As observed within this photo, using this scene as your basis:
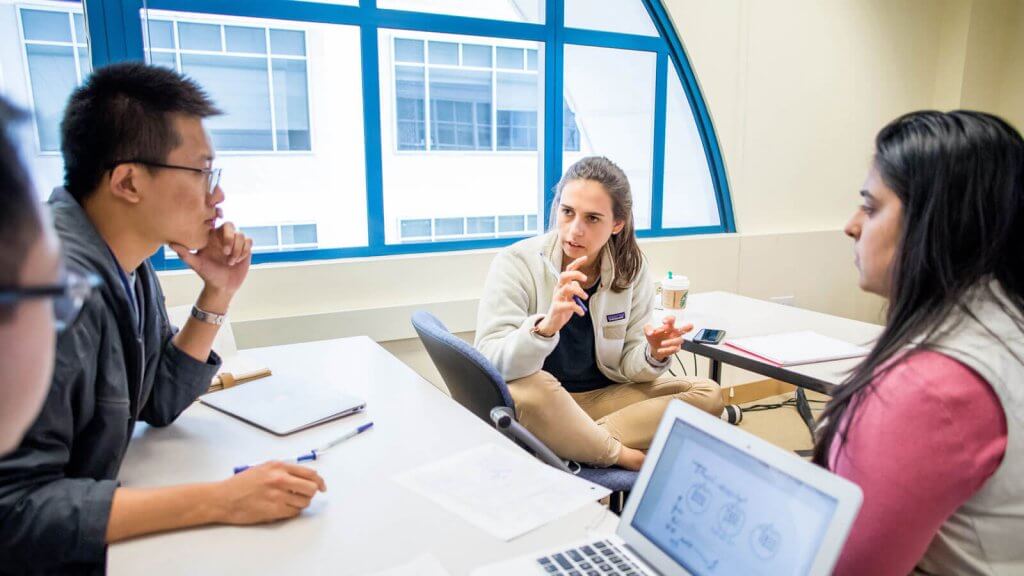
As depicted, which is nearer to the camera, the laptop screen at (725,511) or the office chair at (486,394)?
the laptop screen at (725,511)

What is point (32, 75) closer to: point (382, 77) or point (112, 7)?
point (112, 7)

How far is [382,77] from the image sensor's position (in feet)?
9.28

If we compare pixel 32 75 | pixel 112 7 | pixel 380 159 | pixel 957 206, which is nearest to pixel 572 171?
pixel 380 159

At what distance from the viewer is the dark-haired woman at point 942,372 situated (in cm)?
79

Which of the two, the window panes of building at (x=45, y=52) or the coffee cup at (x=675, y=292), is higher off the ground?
the window panes of building at (x=45, y=52)

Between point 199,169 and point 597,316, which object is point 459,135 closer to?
point 597,316

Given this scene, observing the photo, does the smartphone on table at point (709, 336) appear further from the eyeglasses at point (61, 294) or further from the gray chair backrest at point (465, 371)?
the eyeglasses at point (61, 294)

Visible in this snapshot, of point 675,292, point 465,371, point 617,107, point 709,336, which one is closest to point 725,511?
point 465,371

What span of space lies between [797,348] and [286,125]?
2.34 metres

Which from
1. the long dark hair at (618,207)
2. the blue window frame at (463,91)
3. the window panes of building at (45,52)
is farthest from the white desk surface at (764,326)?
the window panes of building at (45,52)

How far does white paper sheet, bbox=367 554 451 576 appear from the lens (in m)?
0.85

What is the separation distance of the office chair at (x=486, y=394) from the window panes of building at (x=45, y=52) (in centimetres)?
158

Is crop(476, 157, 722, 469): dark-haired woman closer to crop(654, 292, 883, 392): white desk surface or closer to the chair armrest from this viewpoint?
crop(654, 292, 883, 392): white desk surface

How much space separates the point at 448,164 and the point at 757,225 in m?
1.96
